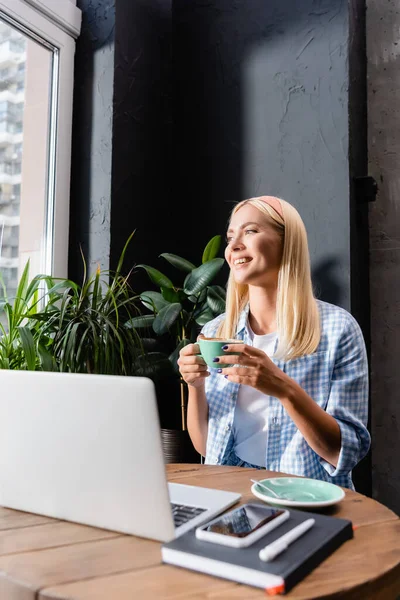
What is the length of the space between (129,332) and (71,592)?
1494 mm

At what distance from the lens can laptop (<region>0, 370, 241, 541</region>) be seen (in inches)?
30.7

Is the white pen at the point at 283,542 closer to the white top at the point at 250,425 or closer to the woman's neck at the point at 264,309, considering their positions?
the white top at the point at 250,425

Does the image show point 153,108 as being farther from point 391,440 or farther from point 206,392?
point 391,440

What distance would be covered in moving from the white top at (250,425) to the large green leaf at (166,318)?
A: 1.72 ft

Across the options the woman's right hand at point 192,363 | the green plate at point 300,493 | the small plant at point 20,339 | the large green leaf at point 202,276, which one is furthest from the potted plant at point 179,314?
the green plate at point 300,493

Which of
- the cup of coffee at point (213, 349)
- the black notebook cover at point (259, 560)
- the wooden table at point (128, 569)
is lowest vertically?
the wooden table at point (128, 569)

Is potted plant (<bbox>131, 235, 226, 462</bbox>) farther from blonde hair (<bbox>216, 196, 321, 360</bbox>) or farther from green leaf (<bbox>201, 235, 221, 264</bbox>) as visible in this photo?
blonde hair (<bbox>216, 196, 321, 360</bbox>)

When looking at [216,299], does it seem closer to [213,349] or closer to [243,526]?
[213,349]

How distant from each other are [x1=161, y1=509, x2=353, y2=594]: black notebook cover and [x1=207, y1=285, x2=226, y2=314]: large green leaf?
1399 millimetres

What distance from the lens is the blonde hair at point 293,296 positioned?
5.48ft

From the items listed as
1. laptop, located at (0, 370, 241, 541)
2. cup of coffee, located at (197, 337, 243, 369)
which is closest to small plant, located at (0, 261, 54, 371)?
cup of coffee, located at (197, 337, 243, 369)

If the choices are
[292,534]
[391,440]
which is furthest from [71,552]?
[391,440]

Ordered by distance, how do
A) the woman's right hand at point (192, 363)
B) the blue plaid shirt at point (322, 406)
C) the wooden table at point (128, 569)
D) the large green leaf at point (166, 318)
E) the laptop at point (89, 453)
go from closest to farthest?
the wooden table at point (128, 569)
the laptop at point (89, 453)
the woman's right hand at point (192, 363)
the blue plaid shirt at point (322, 406)
the large green leaf at point (166, 318)

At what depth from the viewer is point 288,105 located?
8.09 ft
